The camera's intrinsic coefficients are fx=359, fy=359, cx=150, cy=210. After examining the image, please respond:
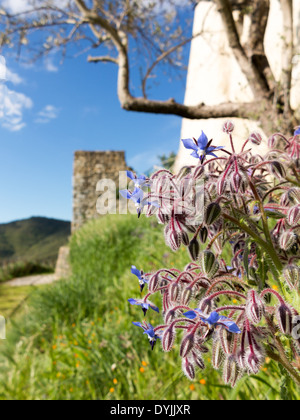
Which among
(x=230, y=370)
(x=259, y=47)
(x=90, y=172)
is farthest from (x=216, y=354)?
(x=90, y=172)

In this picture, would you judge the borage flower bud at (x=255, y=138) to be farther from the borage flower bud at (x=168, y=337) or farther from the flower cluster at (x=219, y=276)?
the borage flower bud at (x=168, y=337)

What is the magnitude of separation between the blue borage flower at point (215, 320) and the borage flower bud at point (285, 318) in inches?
4.1

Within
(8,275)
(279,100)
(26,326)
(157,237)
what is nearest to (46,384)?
(26,326)

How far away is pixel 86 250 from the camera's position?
709 cm

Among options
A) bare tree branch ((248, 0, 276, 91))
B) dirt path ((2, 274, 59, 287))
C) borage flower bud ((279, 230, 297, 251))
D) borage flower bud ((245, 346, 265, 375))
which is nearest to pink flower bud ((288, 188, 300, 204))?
borage flower bud ((279, 230, 297, 251))

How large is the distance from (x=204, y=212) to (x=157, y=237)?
5.10 metres

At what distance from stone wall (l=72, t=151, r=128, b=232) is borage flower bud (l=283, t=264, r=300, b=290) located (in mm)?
12344

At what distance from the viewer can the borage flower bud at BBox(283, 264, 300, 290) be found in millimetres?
798

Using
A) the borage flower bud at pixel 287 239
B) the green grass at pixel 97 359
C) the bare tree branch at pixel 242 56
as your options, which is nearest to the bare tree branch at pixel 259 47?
the bare tree branch at pixel 242 56

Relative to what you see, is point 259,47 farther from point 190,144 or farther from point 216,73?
point 216,73

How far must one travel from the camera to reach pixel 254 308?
712 mm

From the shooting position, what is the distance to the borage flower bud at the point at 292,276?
2.62 feet

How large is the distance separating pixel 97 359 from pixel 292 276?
225cm

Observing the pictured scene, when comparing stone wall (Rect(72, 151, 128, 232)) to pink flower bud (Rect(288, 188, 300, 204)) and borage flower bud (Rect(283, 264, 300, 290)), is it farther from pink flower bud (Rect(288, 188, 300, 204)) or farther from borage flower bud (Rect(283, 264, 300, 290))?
borage flower bud (Rect(283, 264, 300, 290))
